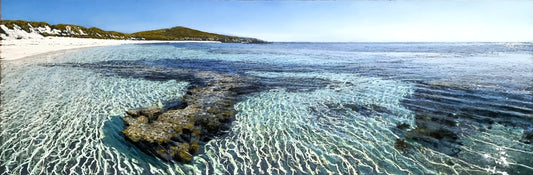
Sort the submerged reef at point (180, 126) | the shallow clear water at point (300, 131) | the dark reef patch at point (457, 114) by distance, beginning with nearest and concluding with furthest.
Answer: the shallow clear water at point (300, 131) < the submerged reef at point (180, 126) < the dark reef patch at point (457, 114)

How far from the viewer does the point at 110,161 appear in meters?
8.86

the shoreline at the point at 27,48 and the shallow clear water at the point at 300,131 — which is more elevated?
the shoreline at the point at 27,48

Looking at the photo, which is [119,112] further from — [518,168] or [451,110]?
[451,110]

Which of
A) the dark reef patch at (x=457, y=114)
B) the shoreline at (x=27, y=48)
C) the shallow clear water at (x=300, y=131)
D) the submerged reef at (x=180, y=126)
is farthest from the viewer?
the shoreline at (x=27, y=48)

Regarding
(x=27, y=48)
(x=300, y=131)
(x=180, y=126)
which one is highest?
(x=27, y=48)

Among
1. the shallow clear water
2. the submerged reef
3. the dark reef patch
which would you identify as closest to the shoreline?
the shallow clear water

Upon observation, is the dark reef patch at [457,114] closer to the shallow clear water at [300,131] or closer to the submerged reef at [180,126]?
the shallow clear water at [300,131]

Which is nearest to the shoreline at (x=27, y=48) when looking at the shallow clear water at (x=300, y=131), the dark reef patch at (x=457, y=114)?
the shallow clear water at (x=300, y=131)

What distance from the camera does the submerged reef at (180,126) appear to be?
9641mm

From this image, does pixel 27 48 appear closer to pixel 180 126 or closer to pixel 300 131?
pixel 180 126

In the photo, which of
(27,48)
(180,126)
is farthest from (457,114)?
(27,48)

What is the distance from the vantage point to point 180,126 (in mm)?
11445

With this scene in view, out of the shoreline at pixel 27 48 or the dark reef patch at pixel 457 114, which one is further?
the shoreline at pixel 27 48

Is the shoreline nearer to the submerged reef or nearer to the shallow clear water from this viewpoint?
the shallow clear water
